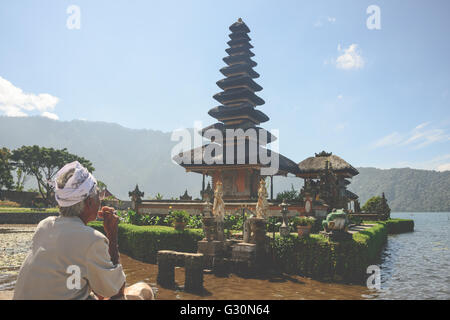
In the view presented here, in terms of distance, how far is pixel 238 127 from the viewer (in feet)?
103

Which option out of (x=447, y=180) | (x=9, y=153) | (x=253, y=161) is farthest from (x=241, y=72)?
(x=447, y=180)

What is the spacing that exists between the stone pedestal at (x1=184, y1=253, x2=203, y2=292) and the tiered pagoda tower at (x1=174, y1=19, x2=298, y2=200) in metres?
15.4

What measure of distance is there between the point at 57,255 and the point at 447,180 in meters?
240

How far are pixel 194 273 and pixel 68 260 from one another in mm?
8006

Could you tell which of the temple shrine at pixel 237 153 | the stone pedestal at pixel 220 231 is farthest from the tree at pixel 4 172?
the stone pedestal at pixel 220 231

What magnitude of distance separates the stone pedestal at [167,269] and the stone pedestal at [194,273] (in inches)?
27.1

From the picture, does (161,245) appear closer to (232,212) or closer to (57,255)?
(232,212)

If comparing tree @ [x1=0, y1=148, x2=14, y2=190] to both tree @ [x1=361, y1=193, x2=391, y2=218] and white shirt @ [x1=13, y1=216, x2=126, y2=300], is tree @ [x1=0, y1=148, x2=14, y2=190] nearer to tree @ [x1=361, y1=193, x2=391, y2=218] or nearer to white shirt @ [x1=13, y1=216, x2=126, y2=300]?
tree @ [x1=361, y1=193, x2=391, y2=218]

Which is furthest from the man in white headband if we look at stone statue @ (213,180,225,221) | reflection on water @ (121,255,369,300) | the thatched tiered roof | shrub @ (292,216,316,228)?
the thatched tiered roof

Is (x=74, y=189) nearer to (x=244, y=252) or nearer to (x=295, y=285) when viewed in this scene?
(x=295, y=285)

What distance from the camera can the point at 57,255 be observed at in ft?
8.60

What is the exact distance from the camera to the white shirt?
2.58m

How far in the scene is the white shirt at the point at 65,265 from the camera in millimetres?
2582
